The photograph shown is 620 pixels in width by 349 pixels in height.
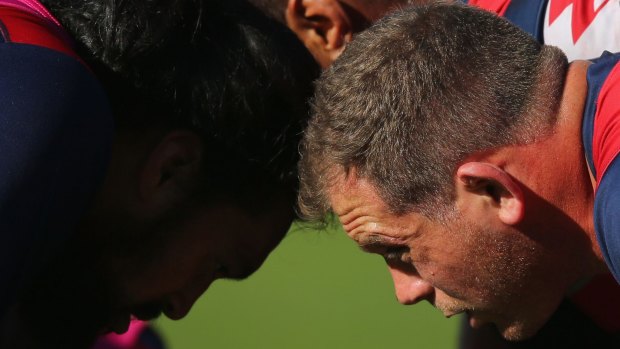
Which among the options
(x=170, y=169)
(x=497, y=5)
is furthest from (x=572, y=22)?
(x=170, y=169)

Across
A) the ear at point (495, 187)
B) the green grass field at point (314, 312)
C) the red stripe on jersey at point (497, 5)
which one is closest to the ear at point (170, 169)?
the ear at point (495, 187)

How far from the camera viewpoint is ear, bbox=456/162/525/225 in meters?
1.34

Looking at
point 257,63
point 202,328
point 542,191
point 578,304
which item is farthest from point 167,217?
point 202,328

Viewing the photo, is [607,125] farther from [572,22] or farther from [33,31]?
[33,31]

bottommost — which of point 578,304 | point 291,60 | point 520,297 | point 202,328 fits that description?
point 202,328

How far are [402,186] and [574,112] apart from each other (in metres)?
0.22

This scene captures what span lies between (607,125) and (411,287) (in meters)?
0.35

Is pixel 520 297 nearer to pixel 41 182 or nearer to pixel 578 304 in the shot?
pixel 578 304

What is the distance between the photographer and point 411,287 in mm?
1483

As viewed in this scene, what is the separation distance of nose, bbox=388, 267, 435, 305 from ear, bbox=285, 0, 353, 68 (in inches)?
13.8

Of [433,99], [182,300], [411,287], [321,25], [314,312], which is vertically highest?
[433,99]

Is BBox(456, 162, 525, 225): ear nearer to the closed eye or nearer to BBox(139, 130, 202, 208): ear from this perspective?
the closed eye

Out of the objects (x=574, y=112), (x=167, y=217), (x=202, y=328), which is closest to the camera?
(x=574, y=112)

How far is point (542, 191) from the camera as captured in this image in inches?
53.4
